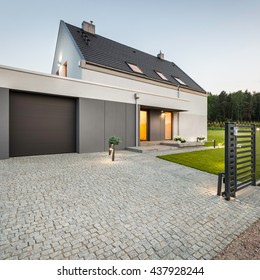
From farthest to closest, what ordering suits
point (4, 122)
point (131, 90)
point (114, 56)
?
point (114, 56)
point (131, 90)
point (4, 122)

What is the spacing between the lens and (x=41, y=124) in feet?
27.9

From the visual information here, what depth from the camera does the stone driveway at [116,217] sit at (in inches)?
76.1

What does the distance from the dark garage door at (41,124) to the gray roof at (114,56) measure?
3937 mm

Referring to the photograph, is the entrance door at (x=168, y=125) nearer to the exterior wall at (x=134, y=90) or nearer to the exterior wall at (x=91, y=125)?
the exterior wall at (x=134, y=90)

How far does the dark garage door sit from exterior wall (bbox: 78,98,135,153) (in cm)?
66

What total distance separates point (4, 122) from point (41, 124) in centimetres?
165

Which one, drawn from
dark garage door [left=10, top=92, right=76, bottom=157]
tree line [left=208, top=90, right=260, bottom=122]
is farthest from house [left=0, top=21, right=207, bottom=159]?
tree line [left=208, top=90, right=260, bottom=122]

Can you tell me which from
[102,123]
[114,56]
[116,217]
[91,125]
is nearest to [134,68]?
[114,56]

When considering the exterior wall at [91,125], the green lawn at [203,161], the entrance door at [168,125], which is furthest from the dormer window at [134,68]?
the green lawn at [203,161]

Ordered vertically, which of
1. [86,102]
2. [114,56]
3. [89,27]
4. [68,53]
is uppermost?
[89,27]

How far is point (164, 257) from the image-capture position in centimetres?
184

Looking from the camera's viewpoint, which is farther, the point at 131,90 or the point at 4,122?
the point at 131,90

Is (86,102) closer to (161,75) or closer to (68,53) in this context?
(68,53)
